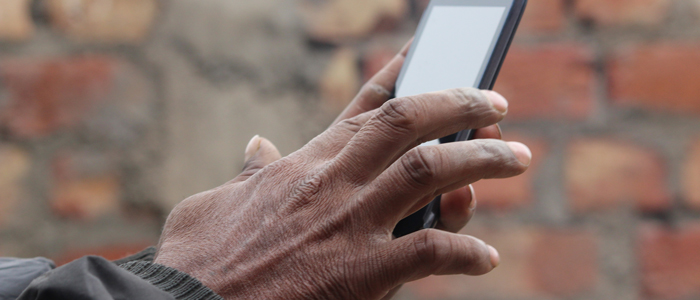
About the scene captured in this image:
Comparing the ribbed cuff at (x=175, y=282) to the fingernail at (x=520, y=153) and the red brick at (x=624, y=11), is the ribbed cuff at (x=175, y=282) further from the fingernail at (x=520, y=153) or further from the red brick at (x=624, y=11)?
Result: the red brick at (x=624, y=11)

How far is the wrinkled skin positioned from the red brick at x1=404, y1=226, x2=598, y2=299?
13.3 inches

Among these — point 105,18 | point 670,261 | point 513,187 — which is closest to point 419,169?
point 513,187

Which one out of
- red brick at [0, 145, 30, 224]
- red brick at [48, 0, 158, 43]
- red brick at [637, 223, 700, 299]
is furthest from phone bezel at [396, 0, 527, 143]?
red brick at [0, 145, 30, 224]

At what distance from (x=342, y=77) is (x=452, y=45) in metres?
0.24

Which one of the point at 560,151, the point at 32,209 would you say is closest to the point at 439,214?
the point at 560,151

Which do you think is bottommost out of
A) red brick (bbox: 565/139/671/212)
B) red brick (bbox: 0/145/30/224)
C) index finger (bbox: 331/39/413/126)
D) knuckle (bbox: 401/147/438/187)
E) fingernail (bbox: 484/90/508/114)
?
red brick (bbox: 565/139/671/212)

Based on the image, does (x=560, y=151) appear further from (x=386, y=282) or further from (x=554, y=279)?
(x=386, y=282)

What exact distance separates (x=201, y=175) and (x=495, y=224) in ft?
1.28

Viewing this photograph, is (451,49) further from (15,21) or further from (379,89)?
(15,21)

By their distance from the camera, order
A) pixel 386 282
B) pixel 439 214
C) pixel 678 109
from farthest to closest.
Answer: pixel 678 109 → pixel 439 214 → pixel 386 282

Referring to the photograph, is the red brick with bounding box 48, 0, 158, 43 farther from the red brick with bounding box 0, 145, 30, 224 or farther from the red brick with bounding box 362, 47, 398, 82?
the red brick with bounding box 362, 47, 398, 82

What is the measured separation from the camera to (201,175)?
707mm

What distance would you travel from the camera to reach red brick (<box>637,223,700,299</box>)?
Result: 634mm

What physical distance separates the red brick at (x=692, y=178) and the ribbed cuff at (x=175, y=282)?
0.58 metres
